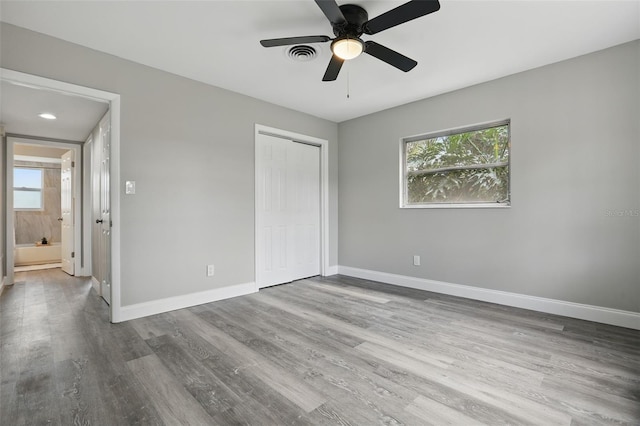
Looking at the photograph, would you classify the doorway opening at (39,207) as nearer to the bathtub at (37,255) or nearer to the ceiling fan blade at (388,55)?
the bathtub at (37,255)

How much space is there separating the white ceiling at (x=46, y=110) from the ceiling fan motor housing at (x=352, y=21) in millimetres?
2730

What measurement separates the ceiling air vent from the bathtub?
664 centimetres

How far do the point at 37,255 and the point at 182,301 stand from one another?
5.02 meters

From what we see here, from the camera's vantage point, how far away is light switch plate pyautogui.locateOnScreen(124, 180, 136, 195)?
116 inches

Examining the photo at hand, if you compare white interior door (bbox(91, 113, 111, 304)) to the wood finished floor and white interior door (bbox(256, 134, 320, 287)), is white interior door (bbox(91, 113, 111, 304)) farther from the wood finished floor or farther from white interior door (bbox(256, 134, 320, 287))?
white interior door (bbox(256, 134, 320, 287))

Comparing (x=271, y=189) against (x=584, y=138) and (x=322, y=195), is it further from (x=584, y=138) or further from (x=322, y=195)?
(x=584, y=138)

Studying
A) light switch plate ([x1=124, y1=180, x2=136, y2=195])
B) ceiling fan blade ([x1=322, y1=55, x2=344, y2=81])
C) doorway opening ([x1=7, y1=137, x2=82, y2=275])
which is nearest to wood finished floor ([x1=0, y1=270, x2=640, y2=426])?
light switch plate ([x1=124, y1=180, x2=136, y2=195])

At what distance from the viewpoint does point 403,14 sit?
1.91m

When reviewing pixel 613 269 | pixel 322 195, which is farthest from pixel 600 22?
pixel 322 195

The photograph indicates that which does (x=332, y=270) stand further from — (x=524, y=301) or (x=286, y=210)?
(x=524, y=301)

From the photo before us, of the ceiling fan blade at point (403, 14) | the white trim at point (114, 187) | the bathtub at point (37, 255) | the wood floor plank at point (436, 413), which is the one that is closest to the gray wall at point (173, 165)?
the white trim at point (114, 187)

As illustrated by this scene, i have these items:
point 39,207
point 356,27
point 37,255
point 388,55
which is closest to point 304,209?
point 388,55

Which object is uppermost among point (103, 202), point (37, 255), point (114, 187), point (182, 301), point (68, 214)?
point (114, 187)

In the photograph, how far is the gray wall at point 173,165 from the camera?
2.72 metres
